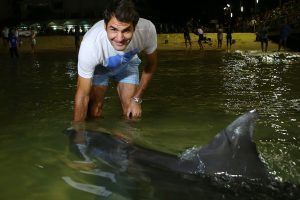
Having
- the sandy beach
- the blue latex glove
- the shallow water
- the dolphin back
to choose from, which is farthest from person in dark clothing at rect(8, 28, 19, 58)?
the dolphin back

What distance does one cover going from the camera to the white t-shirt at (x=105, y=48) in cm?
548

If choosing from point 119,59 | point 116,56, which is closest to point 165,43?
point 119,59

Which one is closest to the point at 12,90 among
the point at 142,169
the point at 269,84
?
the point at 269,84

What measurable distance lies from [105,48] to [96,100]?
1.37m

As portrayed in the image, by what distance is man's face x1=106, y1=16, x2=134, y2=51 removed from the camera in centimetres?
492

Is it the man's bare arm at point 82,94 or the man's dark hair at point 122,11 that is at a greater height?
the man's dark hair at point 122,11

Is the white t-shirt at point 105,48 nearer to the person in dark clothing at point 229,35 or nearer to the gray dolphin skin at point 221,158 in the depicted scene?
the gray dolphin skin at point 221,158

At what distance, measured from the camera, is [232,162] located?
3.88m

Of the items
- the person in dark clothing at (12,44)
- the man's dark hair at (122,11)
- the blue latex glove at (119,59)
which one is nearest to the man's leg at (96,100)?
the blue latex glove at (119,59)

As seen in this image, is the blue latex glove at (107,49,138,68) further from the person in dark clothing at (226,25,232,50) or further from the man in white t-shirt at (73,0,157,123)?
the person in dark clothing at (226,25,232,50)

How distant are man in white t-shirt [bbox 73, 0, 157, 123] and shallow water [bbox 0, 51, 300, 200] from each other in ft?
1.40

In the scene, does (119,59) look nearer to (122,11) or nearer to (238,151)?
(122,11)

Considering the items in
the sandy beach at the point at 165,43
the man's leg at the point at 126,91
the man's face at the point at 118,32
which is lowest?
the man's leg at the point at 126,91

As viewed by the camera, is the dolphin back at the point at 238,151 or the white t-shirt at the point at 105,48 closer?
the dolphin back at the point at 238,151
